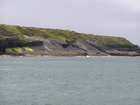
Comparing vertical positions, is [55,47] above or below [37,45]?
below

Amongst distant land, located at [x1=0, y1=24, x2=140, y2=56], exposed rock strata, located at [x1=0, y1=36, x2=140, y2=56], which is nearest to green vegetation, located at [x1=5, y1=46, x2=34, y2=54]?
distant land, located at [x1=0, y1=24, x2=140, y2=56]

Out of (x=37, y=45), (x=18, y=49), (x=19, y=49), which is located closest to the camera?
(x=18, y=49)

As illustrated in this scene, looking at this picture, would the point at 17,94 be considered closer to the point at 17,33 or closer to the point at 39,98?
the point at 39,98

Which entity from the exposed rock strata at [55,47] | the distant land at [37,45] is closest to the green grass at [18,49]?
the distant land at [37,45]

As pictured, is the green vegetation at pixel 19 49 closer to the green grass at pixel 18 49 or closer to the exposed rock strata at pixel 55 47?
the green grass at pixel 18 49

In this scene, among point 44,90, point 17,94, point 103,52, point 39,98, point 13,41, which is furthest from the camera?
point 103,52

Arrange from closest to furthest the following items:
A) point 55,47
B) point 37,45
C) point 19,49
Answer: point 19,49, point 37,45, point 55,47

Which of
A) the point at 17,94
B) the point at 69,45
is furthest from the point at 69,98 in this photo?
the point at 69,45

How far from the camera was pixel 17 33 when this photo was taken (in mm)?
184000

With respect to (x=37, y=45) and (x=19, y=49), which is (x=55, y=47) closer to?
(x=37, y=45)

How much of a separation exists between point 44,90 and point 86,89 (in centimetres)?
476

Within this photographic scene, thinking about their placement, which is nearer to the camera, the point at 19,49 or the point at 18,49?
the point at 18,49

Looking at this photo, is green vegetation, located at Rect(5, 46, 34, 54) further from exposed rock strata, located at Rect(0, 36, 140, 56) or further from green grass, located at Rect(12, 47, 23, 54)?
exposed rock strata, located at Rect(0, 36, 140, 56)

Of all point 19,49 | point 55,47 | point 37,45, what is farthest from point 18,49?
point 55,47
